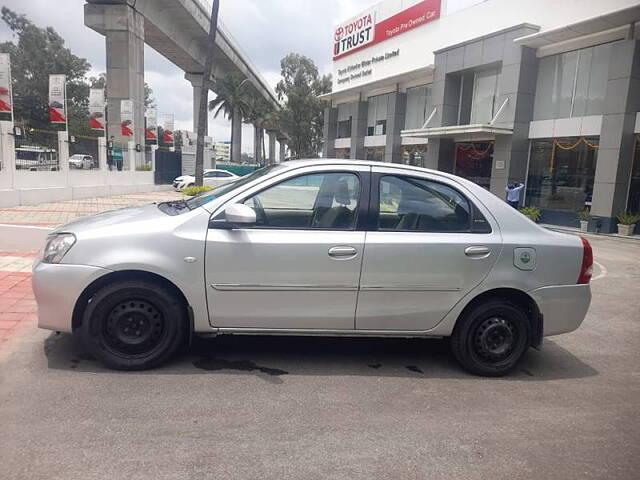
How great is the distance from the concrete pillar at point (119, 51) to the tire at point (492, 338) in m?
28.9

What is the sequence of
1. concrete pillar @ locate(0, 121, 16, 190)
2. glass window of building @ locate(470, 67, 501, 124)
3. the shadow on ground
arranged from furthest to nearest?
glass window of building @ locate(470, 67, 501, 124) < concrete pillar @ locate(0, 121, 16, 190) < the shadow on ground

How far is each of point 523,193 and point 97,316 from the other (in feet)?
64.0

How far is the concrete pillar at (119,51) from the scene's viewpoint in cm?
2962

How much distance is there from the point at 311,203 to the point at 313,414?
1.70m

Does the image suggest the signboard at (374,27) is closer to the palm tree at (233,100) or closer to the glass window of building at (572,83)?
the glass window of building at (572,83)

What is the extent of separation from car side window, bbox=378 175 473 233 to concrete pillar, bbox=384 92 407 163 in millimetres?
23802

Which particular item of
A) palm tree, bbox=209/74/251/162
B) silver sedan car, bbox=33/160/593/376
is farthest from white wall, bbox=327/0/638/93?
palm tree, bbox=209/74/251/162

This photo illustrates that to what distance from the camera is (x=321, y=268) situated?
3975mm

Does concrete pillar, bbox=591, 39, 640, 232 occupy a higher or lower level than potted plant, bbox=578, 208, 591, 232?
higher

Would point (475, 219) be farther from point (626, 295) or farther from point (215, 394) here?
point (626, 295)

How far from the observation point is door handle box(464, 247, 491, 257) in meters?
4.10

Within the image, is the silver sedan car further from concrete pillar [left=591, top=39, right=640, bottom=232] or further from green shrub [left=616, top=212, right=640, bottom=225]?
concrete pillar [left=591, top=39, right=640, bottom=232]

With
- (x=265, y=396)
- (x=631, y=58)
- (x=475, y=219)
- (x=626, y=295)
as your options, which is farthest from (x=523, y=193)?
(x=265, y=396)

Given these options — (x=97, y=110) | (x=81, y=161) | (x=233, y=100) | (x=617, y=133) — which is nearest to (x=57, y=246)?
(x=617, y=133)
